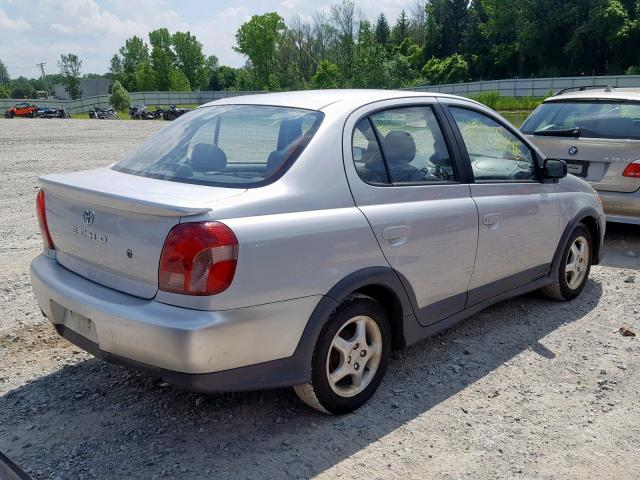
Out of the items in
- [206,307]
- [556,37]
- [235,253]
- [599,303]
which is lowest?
[599,303]

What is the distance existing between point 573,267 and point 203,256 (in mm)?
3722

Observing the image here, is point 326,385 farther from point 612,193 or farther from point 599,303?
point 612,193

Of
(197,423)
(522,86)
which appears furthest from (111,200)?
(522,86)

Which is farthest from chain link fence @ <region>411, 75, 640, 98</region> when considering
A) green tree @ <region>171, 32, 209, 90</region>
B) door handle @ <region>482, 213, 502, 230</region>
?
green tree @ <region>171, 32, 209, 90</region>

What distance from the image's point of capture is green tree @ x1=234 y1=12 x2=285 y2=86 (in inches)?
3755

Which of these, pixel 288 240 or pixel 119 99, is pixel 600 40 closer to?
pixel 119 99

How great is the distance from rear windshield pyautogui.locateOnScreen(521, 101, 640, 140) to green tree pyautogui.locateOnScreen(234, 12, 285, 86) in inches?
3585

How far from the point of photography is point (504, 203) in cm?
426

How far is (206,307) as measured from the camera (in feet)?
8.95

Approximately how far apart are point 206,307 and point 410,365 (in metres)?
1.85

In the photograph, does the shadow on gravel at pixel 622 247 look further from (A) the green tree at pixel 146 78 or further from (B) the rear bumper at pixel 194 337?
(A) the green tree at pixel 146 78

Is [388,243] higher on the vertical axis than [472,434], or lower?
higher

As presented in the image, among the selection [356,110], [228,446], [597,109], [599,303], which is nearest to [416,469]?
[228,446]

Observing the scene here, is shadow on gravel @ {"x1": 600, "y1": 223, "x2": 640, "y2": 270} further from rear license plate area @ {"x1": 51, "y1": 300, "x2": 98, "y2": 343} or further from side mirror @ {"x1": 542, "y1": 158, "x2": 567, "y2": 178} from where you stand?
rear license plate area @ {"x1": 51, "y1": 300, "x2": 98, "y2": 343}
